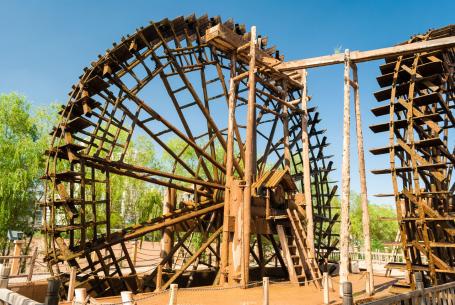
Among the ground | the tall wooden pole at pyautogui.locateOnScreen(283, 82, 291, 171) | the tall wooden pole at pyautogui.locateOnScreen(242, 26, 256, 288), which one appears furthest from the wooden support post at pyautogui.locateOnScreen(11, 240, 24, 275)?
the tall wooden pole at pyautogui.locateOnScreen(283, 82, 291, 171)

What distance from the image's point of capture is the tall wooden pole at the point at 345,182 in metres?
7.86

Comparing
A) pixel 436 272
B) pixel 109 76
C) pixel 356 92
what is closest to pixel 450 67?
pixel 356 92

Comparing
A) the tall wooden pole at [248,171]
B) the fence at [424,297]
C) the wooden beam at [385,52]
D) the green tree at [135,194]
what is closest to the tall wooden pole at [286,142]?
the tall wooden pole at [248,171]

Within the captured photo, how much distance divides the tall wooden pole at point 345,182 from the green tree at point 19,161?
678 inches

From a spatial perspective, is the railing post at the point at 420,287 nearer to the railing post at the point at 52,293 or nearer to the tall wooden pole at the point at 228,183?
the tall wooden pole at the point at 228,183

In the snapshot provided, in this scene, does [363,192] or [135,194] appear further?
[135,194]

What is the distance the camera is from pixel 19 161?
19.8 m

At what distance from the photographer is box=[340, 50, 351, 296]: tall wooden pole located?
25.8 ft

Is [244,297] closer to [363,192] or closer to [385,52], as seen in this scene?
[363,192]

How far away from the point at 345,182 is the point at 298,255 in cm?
350

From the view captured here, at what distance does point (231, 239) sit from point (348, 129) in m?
4.15

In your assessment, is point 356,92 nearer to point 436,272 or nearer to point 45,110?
point 436,272

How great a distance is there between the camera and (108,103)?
41.3 ft

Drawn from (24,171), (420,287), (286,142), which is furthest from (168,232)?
(24,171)
